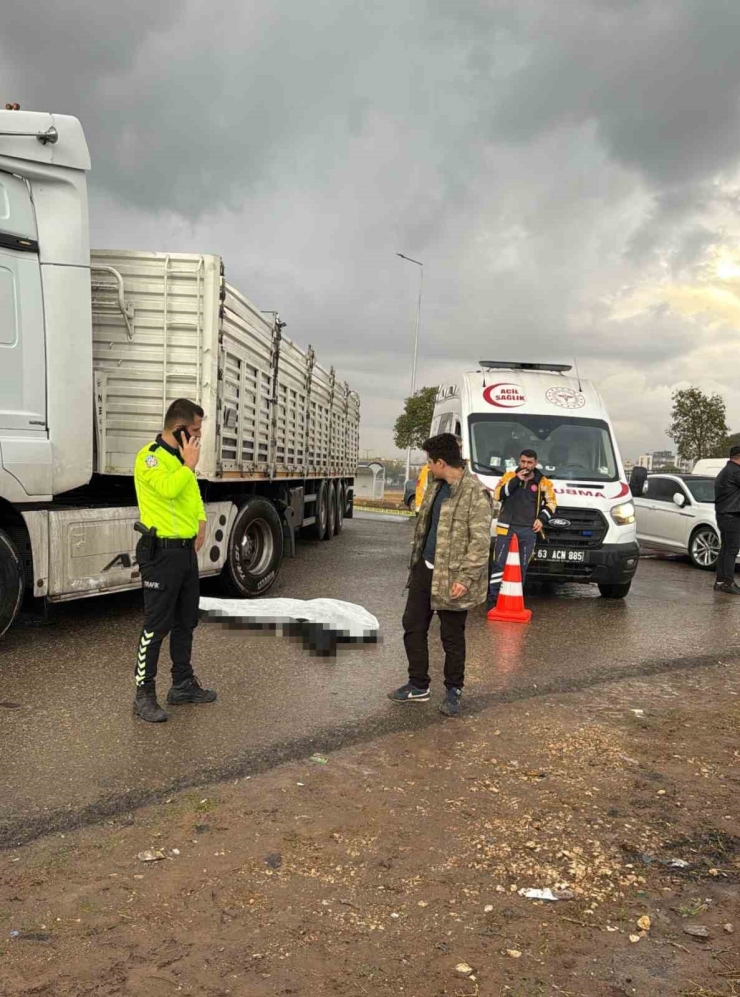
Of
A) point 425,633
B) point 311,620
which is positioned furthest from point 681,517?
point 425,633

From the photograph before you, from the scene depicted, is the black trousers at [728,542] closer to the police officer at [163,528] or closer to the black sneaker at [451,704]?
the black sneaker at [451,704]

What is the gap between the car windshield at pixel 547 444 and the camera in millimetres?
8930

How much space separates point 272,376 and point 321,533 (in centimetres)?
565

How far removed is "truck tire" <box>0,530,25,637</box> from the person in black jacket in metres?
7.87

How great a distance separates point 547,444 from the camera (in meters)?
9.09

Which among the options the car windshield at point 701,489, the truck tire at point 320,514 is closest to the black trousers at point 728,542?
the car windshield at point 701,489

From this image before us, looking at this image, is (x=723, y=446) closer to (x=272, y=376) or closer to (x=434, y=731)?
(x=272, y=376)

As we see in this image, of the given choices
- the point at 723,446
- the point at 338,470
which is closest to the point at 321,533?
the point at 338,470

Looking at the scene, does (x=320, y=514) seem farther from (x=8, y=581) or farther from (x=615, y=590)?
(x=8, y=581)

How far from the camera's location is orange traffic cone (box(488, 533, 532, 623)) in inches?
298

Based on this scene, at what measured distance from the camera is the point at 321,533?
14109 millimetres

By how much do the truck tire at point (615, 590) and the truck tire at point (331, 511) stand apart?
248 inches

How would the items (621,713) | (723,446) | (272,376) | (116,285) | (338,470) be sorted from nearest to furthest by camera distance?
(621,713)
(116,285)
(272,376)
(338,470)
(723,446)

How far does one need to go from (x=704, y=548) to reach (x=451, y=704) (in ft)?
29.8
